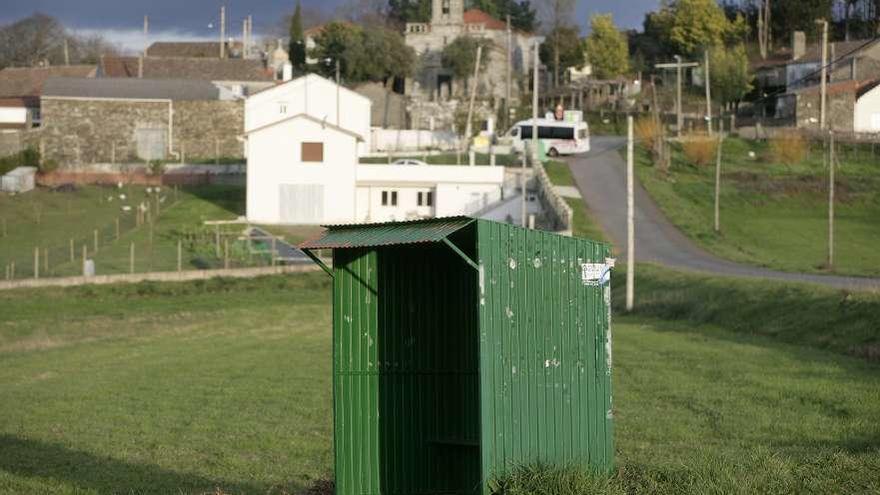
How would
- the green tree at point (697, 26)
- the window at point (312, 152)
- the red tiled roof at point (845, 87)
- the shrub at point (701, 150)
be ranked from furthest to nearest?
the green tree at point (697, 26), the red tiled roof at point (845, 87), the shrub at point (701, 150), the window at point (312, 152)

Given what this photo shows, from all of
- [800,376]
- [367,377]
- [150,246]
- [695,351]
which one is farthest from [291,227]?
[367,377]

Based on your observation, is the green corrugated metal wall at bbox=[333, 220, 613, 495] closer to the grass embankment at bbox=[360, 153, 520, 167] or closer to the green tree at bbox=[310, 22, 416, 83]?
the grass embankment at bbox=[360, 153, 520, 167]

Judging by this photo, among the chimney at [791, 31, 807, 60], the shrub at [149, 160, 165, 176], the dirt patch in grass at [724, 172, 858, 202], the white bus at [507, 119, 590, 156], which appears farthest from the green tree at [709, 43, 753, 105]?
the shrub at [149, 160, 165, 176]

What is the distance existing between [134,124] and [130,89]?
3447 mm

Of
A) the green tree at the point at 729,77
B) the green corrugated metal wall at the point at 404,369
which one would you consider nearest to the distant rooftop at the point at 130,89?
the green tree at the point at 729,77

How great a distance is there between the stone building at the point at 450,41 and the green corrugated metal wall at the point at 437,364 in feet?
302

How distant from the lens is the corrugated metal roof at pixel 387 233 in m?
12.6

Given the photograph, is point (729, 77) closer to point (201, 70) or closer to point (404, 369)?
point (201, 70)

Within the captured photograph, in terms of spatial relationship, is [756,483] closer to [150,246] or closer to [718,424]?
[718,424]

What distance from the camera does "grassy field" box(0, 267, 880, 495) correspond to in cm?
1573

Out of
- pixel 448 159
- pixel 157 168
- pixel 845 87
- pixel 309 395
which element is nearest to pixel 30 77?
pixel 157 168

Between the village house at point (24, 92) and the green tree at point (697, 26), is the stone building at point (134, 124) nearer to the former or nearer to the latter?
the village house at point (24, 92)

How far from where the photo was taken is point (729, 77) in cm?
9819

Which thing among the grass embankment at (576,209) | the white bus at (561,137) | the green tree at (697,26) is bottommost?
the grass embankment at (576,209)
